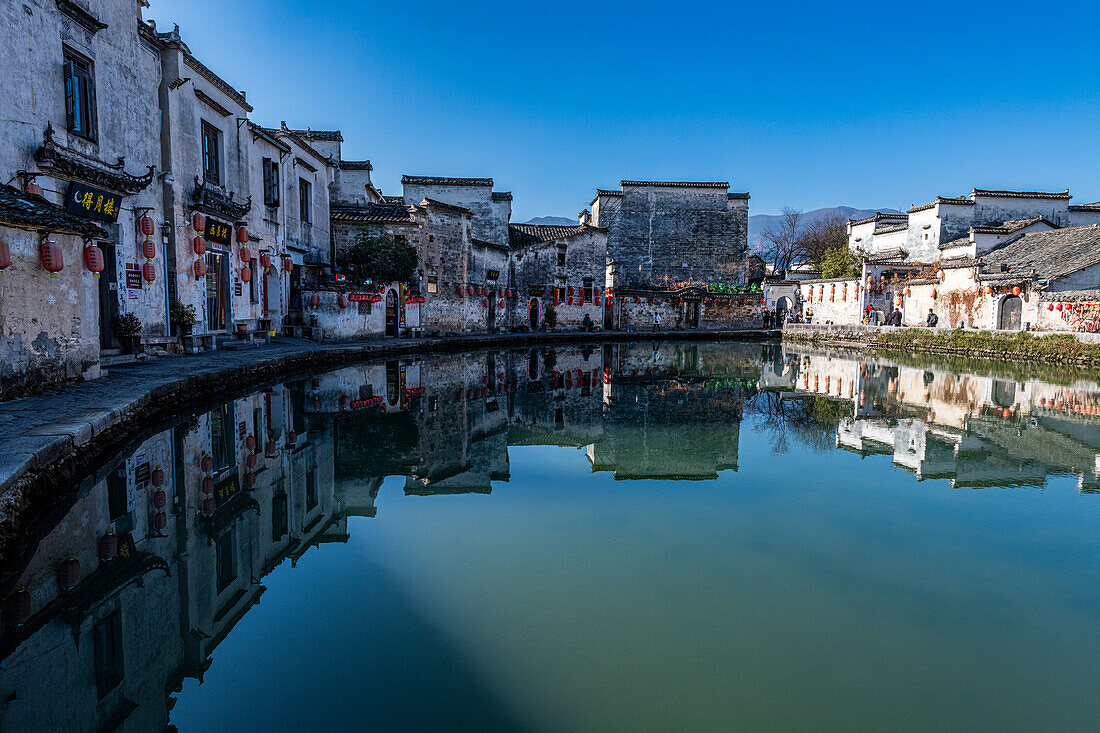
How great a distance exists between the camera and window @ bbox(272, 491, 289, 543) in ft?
14.4

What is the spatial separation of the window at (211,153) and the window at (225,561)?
11186 millimetres

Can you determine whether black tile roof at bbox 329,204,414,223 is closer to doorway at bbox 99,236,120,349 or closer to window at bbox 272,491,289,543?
doorway at bbox 99,236,120,349

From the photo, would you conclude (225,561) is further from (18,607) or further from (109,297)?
(109,297)

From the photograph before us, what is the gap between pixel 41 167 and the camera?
826 cm

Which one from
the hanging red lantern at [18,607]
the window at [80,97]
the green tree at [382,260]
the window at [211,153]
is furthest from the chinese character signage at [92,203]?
the green tree at [382,260]

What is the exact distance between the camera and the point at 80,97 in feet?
30.6

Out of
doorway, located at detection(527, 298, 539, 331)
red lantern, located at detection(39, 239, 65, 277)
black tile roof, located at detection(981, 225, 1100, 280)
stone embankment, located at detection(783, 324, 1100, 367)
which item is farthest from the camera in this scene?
doorway, located at detection(527, 298, 539, 331)

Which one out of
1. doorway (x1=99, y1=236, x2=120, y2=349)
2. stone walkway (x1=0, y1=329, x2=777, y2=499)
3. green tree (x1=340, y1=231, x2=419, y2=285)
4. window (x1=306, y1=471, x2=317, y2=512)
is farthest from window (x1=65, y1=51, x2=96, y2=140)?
green tree (x1=340, y1=231, x2=419, y2=285)

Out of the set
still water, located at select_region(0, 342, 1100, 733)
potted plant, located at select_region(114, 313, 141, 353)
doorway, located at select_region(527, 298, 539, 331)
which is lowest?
still water, located at select_region(0, 342, 1100, 733)

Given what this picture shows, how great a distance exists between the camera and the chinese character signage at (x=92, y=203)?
8.76 m

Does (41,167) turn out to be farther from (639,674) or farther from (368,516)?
(639,674)

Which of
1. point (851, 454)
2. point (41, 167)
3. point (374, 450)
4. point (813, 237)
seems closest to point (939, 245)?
point (813, 237)

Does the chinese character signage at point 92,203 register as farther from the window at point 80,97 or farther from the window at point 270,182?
the window at point 270,182

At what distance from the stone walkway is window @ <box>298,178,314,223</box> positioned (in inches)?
182
